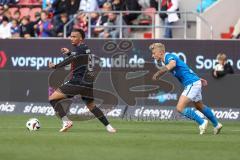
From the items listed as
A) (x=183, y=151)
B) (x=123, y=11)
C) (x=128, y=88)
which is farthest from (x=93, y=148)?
(x=123, y=11)

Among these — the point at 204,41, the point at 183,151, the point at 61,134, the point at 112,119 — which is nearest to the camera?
the point at 183,151

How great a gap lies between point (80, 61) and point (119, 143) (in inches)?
138

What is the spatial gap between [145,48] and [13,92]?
4.97 m

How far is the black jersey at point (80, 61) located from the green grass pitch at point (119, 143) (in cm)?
139

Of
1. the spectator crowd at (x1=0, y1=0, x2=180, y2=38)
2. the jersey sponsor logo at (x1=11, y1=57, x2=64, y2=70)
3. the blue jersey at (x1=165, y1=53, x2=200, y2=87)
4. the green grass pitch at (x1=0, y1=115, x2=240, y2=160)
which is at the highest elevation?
the spectator crowd at (x1=0, y1=0, x2=180, y2=38)

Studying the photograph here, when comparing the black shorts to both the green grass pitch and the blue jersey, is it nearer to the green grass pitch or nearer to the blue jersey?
the green grass pitch

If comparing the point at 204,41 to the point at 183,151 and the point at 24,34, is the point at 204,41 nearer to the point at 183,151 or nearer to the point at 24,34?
the point at 24,34

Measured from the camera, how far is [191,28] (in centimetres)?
3020

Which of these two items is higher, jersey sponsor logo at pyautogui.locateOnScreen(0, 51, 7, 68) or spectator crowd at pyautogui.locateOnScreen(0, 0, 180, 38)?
spectator crowd at pyautogui.locateOnScreen(0, 0, 180, 38)

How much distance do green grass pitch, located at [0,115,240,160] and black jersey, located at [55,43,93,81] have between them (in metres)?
1.39

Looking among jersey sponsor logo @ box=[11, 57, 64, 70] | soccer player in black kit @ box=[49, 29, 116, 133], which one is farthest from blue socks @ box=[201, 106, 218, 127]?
jersey sponsor logo @ box=[11, 57, 64, 70]

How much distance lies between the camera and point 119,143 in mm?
16375

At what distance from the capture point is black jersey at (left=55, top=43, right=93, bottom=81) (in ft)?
62.7

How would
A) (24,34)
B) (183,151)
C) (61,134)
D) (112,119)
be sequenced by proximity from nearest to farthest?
(183,151) → (61,134) → (112,119) → (24,34)
